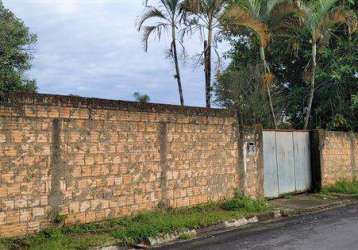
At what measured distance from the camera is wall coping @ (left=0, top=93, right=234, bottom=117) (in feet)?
27.1

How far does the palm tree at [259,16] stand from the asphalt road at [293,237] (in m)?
5.73

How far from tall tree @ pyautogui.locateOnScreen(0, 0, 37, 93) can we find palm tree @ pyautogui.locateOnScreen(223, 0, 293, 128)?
6491 millimetres

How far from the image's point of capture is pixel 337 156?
1784 centimetres

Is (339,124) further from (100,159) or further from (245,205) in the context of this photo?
(100,159)

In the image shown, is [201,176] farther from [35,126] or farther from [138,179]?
[35,126]

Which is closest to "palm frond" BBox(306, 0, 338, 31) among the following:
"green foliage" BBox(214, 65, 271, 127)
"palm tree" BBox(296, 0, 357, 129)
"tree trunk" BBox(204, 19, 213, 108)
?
"palm tree" BBox(296, 0, 357, 129)

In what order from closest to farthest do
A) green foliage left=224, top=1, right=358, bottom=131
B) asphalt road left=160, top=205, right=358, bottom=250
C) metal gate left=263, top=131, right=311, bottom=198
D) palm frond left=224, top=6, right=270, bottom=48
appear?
asphalt road left=160, top=205, right=358, bottom=250, palm frond left=224, top=6, right=270, bottom=48, metal gate left=263, top=131, right=311, bottom=198, green foliage left=224, top=1, right=358, bottom=131

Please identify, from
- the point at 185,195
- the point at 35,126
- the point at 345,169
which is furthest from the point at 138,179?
the point at 345,169

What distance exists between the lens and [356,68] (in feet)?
65.0

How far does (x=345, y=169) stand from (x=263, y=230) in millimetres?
9213

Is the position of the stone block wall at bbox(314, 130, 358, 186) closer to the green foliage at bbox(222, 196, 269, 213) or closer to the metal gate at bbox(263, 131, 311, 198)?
the metal gate at bbox(263, 131, 311, 198)

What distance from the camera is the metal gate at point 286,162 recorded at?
1450 cm

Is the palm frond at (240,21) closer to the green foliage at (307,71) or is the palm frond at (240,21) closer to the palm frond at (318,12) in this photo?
the palm frond at (318,12)

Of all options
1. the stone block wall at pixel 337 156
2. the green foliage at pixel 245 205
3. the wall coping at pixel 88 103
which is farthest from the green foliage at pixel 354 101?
the wall coping at pixel 88 103
